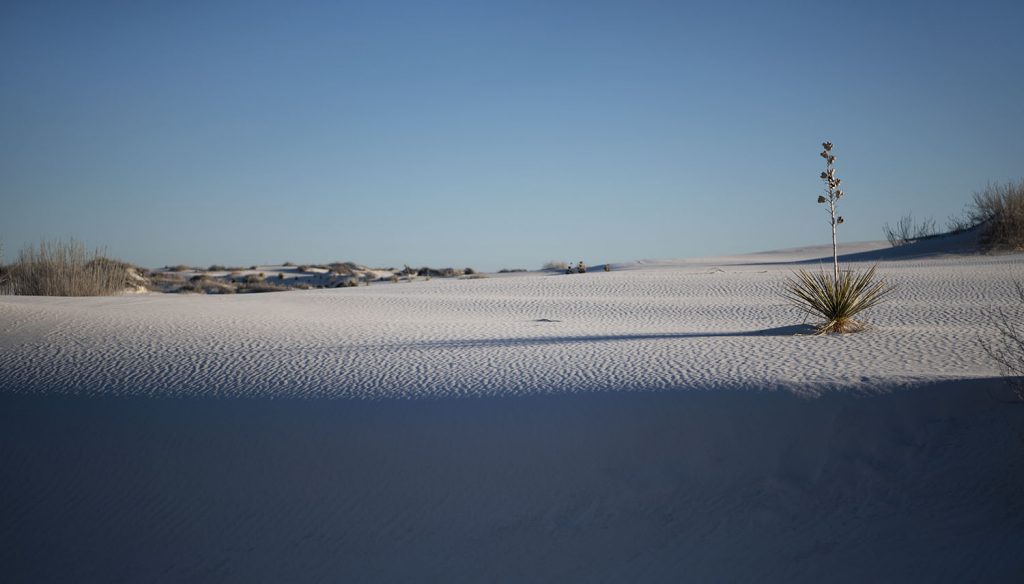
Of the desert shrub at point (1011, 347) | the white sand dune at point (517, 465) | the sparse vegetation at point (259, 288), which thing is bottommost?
the white sand dune at point (517, 465)

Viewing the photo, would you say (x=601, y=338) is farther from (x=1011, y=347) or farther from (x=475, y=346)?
(x=1011, y=347)

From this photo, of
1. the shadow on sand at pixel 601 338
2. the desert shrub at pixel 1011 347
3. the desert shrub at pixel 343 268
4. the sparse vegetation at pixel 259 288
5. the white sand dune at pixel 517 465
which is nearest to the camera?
the white sand dune at pixel 517 465

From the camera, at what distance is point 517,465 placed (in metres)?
4.55

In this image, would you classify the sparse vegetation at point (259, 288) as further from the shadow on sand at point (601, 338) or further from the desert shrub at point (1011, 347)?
the desert shrub at point (1011, 347)

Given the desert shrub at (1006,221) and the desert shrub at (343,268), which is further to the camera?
the desert shrub at (343,268)

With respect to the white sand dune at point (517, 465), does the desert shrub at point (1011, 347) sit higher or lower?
higher

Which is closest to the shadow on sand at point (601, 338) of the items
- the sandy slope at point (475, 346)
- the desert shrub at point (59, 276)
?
the sandy slope at point (475, 346)

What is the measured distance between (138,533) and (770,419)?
412 cm

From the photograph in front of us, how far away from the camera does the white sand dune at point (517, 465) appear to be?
12.6 ft

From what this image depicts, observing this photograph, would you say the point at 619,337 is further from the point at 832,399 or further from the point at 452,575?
the point at 452,575

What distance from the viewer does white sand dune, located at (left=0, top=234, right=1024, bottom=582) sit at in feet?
12.6

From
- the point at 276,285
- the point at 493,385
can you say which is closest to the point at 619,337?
the point at 493,385

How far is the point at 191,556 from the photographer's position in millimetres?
4199

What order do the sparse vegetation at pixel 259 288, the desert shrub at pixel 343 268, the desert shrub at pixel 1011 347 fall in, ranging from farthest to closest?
the desert shrub at pixel 343 268
the sparse vegetation at pixel 259 288
the desert shrub at pixel 1011 347
